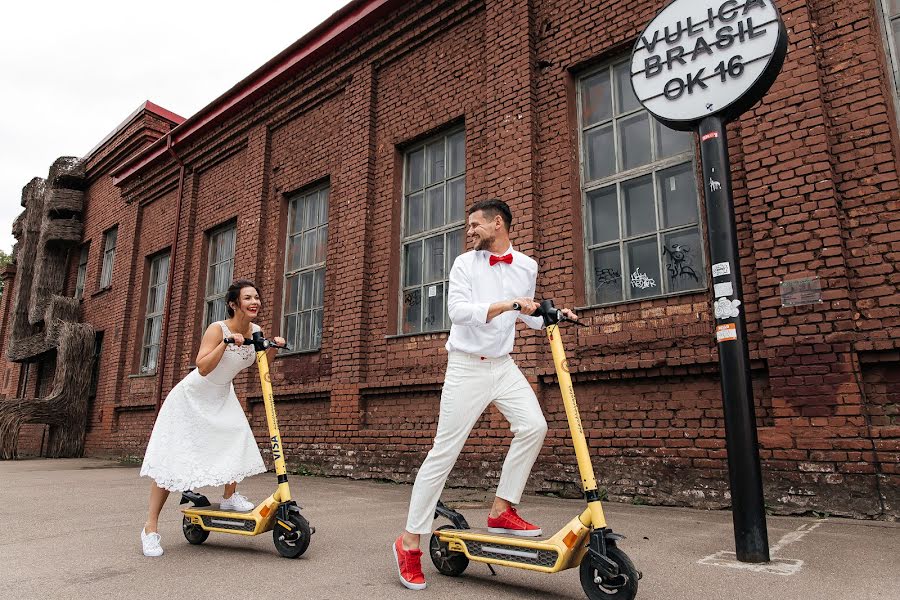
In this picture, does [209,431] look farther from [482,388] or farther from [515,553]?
[515,553]

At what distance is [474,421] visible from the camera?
3023 mm

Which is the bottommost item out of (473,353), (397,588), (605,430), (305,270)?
(397,588)

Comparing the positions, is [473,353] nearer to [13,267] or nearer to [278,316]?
[278,316]

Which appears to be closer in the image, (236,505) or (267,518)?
(267,518)

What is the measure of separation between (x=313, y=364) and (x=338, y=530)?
15.8 ft

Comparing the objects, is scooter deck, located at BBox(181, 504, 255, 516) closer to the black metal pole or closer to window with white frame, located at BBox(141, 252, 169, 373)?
the black metal pole

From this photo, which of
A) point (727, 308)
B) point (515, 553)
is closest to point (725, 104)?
point (727, 308)

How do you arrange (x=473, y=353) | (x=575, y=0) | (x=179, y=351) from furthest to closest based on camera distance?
(x=179, y=351), (x=575, y=0), (x=473, y=353)

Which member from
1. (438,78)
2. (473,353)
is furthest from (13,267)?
(473,353)

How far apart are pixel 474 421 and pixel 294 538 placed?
4.26ft

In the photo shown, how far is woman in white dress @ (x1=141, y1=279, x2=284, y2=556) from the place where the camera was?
3.82 meters

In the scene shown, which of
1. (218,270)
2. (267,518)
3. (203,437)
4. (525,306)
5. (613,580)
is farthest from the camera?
(218,270)

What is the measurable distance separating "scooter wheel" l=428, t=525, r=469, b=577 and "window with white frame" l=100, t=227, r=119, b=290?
14.4 meters

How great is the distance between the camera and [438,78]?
8.21 metres
